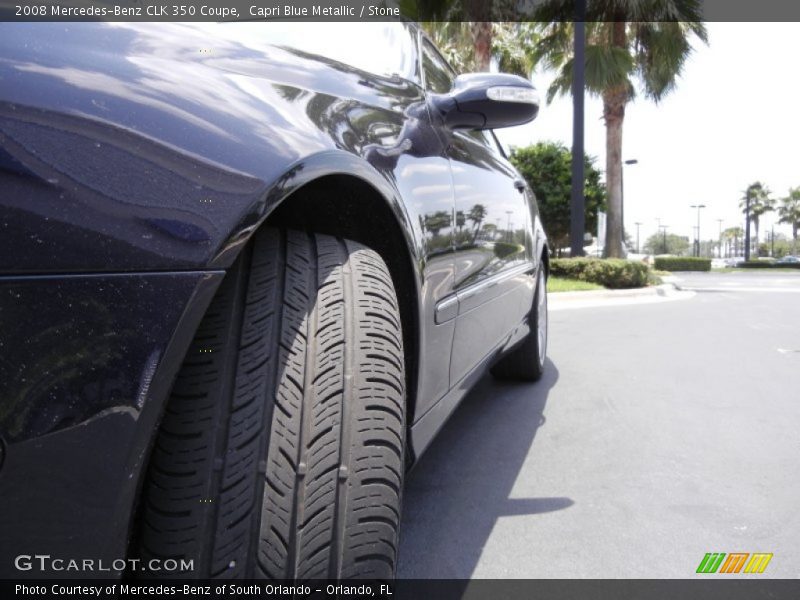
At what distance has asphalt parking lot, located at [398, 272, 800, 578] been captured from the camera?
67.7 inches

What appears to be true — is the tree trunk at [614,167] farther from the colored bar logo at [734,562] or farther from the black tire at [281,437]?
the black tire at [281,437]

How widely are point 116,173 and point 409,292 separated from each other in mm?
753

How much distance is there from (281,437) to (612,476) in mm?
1641

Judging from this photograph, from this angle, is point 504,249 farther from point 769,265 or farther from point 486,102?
point 769,265

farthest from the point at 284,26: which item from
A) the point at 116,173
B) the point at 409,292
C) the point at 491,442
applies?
the point at 491,442

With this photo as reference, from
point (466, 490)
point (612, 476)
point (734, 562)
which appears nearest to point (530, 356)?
point (612, 476)

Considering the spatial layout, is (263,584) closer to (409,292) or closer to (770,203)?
(409,292)

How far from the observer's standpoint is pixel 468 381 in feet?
6.96

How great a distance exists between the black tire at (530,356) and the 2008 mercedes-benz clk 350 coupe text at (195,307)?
7.54ft

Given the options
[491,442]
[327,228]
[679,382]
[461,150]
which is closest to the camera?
[327,228]

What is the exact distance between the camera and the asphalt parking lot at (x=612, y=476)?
67.7 inches

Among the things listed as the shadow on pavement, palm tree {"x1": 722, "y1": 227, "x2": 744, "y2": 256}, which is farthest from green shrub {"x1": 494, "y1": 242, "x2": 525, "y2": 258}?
palm tree {"x1": 722, "y1": 227, "x2": 744, "y2": 256}

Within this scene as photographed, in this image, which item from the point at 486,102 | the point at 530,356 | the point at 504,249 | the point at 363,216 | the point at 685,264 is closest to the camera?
the point at 363,216

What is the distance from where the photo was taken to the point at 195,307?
87 cm
